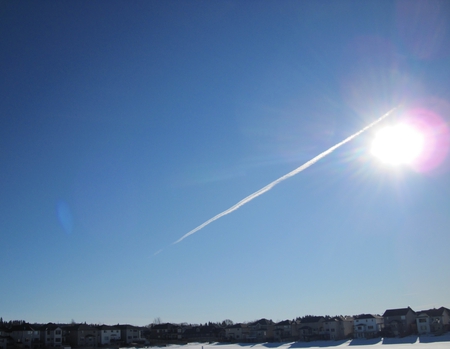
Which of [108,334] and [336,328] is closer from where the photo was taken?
[336,328]

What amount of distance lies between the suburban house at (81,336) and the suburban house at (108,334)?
137 cm

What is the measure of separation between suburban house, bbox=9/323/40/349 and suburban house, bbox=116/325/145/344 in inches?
799

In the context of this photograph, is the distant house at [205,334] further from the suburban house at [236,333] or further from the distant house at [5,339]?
the distant house at [5,339]

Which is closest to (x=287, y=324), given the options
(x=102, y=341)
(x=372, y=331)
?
(x=372, y=331)

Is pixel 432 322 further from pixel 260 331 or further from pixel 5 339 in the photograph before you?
pixel 5 339

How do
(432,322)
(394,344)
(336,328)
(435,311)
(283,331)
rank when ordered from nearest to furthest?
1. (394,344)
2. (432,322)
3. (435,311)
4. (336,328)
5. (283,331)

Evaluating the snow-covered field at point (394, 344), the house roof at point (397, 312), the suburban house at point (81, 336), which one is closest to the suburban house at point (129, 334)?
the suburban house at point (81, 336)

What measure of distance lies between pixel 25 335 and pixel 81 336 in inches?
493

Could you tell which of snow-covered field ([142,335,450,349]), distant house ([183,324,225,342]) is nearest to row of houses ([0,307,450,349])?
distant house ([183,324,225,342])

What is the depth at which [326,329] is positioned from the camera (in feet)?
338

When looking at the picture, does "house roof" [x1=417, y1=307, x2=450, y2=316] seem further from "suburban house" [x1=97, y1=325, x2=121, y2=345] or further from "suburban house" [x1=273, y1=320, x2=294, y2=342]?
"suburban house" [x1=97, y1=325, x2=121, y2=345]

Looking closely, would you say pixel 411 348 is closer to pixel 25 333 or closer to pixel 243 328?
pixel 243 328

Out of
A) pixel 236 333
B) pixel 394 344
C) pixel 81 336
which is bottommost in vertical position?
pixel 236 333

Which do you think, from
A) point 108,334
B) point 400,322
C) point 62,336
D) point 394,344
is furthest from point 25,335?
point 400,322
